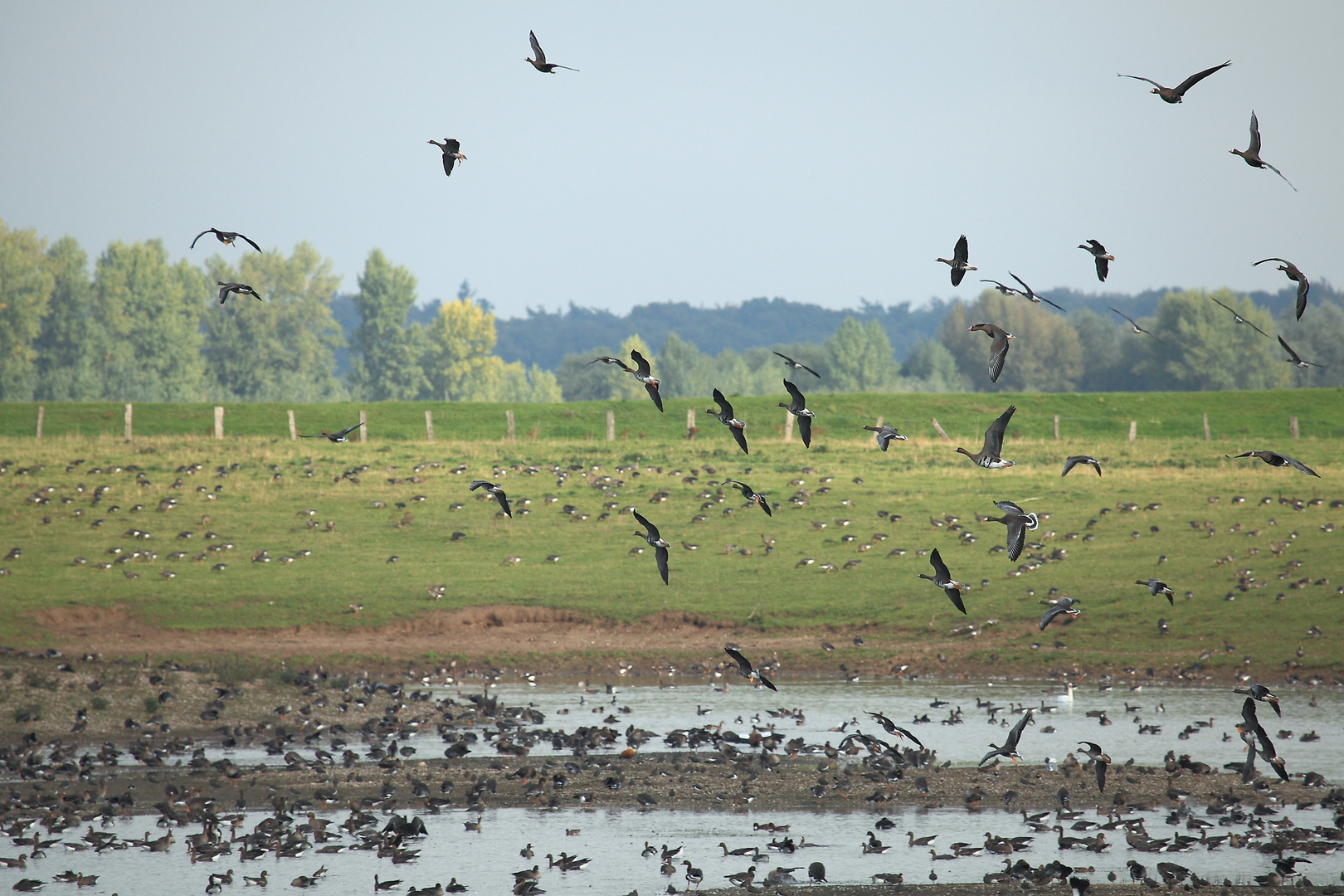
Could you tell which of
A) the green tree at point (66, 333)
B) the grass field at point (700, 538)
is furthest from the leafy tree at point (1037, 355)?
the grass field at point (700, 538)

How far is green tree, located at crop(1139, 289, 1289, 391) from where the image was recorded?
462ft

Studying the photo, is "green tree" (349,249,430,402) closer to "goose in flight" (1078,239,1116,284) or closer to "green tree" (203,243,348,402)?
"green tree" (203,243,348,402)

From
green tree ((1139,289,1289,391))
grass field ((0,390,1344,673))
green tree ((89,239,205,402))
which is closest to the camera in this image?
→ grass field ((0,390,1344,673))

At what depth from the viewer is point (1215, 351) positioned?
142125mm

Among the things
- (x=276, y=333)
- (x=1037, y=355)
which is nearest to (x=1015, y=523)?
(x=276, y=333)

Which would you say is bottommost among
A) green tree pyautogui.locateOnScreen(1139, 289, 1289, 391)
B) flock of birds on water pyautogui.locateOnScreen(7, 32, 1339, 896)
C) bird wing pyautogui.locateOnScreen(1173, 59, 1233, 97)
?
flock of birds on water pyautogui.locateOnScreen(7, 32, 1339, 896)

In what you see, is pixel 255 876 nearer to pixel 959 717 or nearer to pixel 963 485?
pixel 959 717

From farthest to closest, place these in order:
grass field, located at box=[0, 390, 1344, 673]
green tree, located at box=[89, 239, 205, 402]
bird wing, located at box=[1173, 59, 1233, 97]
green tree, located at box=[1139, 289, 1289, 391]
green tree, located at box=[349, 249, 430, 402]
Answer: green tree, located at box=[349, 249, 430, 402] < green tree, located at box=[1139, 289, 1289, 391] < green tree, located at box=[89, 239, 205, 402] < grass field, located at box=[0, 390, 1344, 673] < bird wing, located at box=[1173, 59, 1233, 97]

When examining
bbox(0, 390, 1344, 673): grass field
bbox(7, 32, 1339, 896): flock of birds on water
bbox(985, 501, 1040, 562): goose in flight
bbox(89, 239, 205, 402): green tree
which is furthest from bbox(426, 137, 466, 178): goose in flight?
bbox(89, 239, 205, 402): green tree

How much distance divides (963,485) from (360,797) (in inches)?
1153

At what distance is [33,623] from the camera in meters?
30.3

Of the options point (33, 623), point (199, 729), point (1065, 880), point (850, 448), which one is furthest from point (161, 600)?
point (850, 448)

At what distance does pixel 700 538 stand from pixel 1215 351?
4804 inches

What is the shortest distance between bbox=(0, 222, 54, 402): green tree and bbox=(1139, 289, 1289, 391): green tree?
124280 mm
